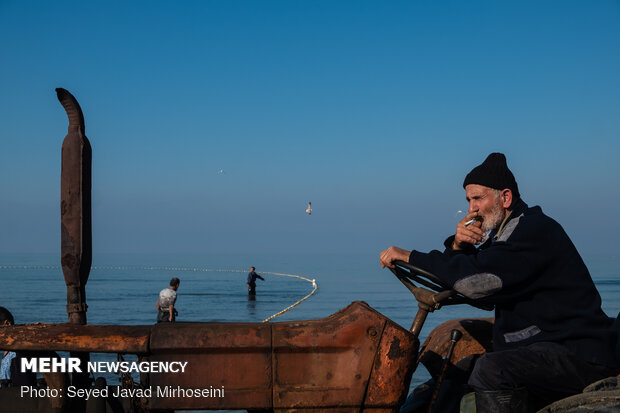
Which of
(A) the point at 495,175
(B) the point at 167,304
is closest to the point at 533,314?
(A) the point at 495,175

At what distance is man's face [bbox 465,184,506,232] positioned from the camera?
342 centimetres

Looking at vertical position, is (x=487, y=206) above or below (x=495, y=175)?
below

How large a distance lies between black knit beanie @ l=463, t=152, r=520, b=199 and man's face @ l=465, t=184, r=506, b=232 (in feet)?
0.11

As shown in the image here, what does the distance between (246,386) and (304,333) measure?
34 centimetres

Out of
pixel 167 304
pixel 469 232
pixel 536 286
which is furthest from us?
pixel 167 304

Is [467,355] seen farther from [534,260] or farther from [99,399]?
[99,399]

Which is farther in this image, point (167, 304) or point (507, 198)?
point (167, 304)

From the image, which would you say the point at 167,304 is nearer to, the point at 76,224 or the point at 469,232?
the point at 76,224

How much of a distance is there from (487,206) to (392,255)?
57 cm

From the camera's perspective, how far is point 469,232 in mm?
3375

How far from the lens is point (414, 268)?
10.5 ft

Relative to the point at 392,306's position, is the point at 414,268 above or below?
above

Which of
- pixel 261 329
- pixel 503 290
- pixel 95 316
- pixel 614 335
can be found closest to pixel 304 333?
pixel 261 329

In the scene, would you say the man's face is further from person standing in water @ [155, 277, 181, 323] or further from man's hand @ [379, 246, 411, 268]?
person standing in water @ [155, 277, 181, 323]
